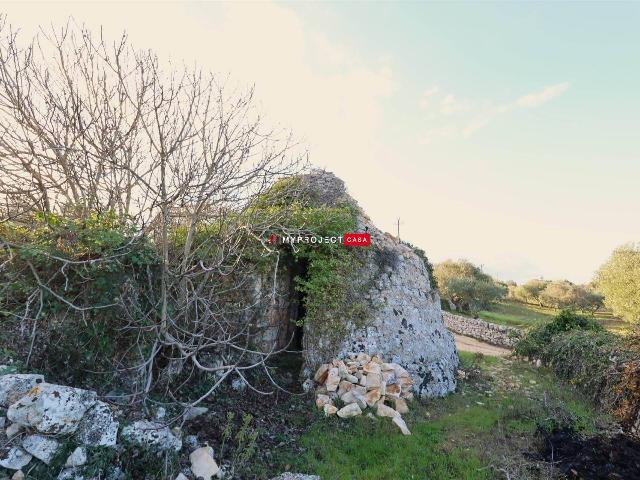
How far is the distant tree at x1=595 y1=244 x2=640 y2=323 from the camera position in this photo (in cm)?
2047

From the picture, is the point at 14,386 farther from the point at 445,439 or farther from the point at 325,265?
the point at 445,439

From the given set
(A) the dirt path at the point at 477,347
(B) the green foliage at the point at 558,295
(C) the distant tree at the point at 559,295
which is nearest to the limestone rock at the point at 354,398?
(A) the dirt path at the point at 477,347

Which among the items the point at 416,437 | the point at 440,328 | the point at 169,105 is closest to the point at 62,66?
the point at 169,105

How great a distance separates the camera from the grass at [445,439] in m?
4.68

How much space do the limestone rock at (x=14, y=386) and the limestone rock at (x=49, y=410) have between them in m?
0.28

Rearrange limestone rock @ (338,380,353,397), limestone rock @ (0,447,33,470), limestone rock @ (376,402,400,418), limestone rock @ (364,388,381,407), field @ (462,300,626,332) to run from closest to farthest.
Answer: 1. limestone rock @ (0,447,33,470)
2. limestone rock @ (376,402,400,418)
3. limestone rock @ (364,388,381,407)
4. limestone rock @ (338,380,353,397)
5. field @ (462,300,626,332)

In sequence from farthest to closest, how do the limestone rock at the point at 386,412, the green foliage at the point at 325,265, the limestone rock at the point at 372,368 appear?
1. the green foliage at the point at 325,265
2. the limestone rock at the point at 372,368
3. the limestone rock at the point at 386,412

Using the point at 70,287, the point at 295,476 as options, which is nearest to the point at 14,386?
the point at 70,287

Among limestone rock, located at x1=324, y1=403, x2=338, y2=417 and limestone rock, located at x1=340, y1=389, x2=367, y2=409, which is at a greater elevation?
limestone rock, located at x1=340, y1=389, x2=367, y2=409

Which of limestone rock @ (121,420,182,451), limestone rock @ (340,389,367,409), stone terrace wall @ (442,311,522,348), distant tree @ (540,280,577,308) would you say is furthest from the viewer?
distant tree @ (540,280,577,308)

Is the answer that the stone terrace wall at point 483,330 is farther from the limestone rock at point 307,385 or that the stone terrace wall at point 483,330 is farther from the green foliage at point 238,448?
the green foliage at point 238,448

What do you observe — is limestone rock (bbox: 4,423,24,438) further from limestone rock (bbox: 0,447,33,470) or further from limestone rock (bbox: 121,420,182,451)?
limestone rock (bbox: 121,420,182,451)

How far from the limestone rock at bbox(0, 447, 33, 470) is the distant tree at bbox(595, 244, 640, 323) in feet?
84.4

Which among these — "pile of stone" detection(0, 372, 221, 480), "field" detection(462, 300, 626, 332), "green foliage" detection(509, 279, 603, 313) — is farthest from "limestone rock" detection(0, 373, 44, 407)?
"green foliage" detection(509, 279, 603, 313)
